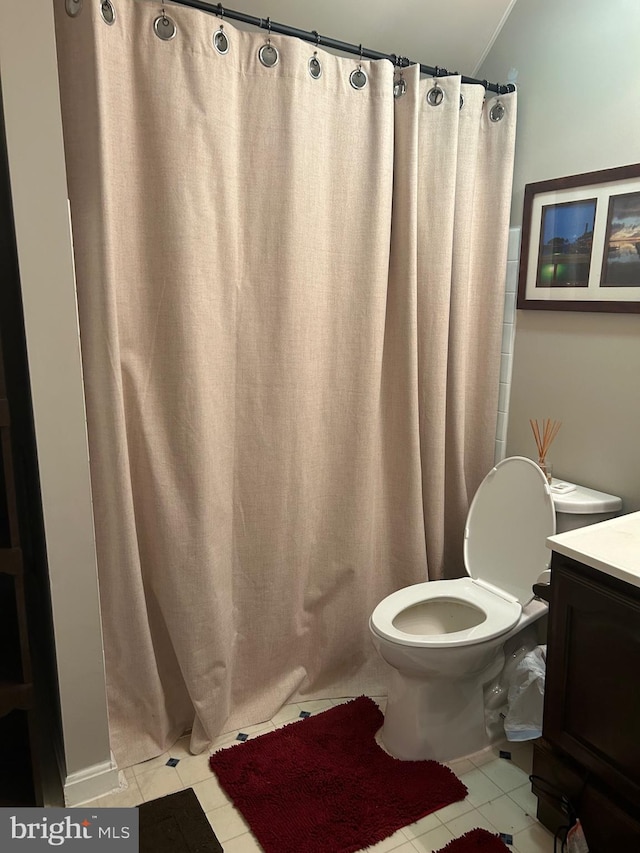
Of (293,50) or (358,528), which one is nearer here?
(293,50)

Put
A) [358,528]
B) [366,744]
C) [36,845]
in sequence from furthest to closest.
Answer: [358,528] < [366,744] < [36,845]

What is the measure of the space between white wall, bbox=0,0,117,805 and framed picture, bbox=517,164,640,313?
58.8 inches

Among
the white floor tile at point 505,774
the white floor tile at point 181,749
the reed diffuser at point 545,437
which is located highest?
the reed diffuser at point 545,437

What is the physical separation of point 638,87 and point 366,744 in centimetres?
210

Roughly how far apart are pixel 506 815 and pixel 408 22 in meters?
2.38

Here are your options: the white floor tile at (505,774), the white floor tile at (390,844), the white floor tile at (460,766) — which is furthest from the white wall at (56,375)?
the white floor tile at (505,774)

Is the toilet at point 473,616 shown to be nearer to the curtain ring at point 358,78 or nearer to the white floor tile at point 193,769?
the white floor tile at point 193,769

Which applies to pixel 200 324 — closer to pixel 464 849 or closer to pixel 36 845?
pixel 36 845

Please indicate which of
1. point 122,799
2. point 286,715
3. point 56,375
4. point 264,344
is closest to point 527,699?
point 286,715

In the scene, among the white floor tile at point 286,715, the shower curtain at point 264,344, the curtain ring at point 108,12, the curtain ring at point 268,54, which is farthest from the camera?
the white floor tile at point 286,715

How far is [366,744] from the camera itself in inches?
79.8

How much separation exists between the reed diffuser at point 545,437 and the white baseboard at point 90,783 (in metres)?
1.58

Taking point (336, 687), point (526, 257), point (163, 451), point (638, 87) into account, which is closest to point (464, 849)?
point (336, 687)

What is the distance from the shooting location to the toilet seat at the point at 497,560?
1.95 m
